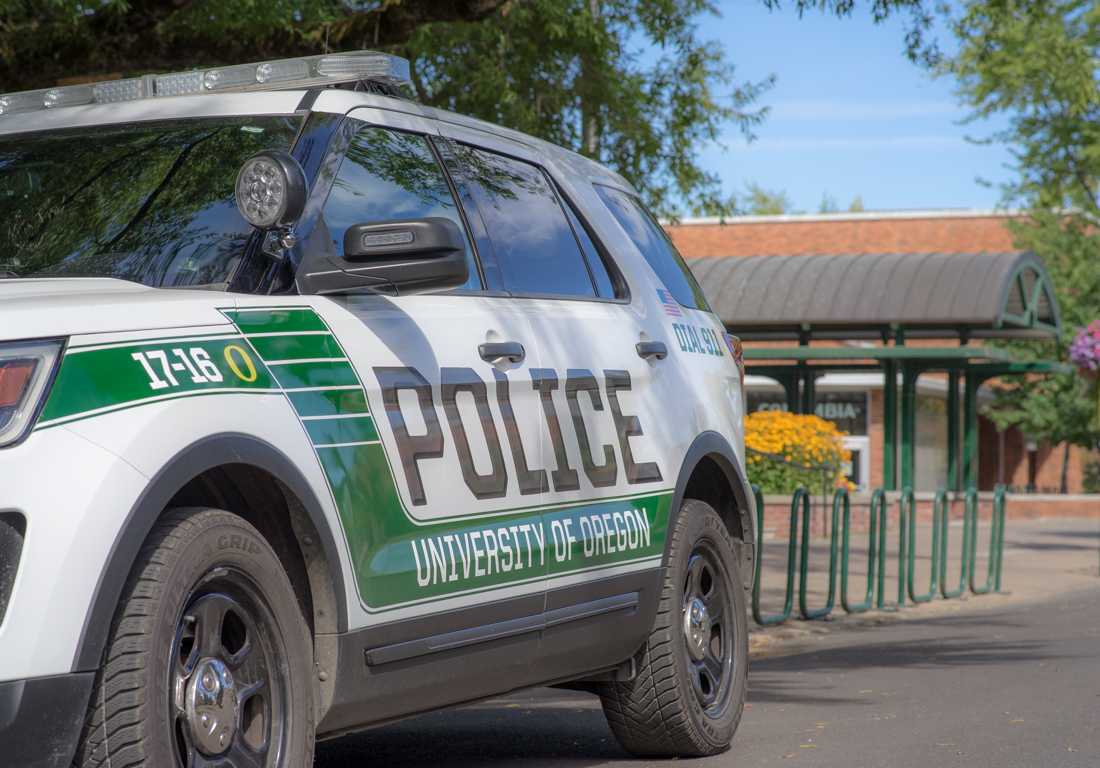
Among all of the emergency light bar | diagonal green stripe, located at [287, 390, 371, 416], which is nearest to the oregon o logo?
diagonal green stripe, located at [287, 390, 371, 416]

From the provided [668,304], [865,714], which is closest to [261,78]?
[668,304]

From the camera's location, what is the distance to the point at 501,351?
521cm

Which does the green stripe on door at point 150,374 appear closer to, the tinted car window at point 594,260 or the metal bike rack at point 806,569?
the tinted car window at point 594,260

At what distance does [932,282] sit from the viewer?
27.7 m

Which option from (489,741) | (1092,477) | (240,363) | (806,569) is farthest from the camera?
(1092,477)

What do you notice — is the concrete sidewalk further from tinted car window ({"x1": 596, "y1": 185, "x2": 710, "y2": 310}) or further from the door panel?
the door panel

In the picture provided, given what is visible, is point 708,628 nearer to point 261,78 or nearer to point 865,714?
point 865,714

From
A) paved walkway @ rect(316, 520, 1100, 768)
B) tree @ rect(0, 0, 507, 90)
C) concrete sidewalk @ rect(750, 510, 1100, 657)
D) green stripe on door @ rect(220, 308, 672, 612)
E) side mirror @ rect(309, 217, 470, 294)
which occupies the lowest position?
concrete sidewalk @ rect(750, 510, 1100, 657)

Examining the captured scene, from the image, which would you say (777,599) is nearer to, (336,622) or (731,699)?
(731,699)

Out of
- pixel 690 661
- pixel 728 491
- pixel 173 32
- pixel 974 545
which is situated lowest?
pixel 974 545

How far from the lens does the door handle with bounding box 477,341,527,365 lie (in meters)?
5.16

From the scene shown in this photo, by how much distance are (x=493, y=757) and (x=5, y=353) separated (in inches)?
138

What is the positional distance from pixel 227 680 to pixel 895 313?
24.5m

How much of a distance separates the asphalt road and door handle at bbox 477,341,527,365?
69.4 inches
